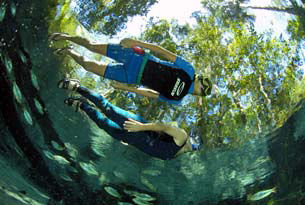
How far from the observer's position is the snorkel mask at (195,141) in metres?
3.35

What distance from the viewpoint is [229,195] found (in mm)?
4066

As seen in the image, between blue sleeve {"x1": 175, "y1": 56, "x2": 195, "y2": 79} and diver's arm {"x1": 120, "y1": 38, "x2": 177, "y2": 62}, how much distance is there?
5 cm

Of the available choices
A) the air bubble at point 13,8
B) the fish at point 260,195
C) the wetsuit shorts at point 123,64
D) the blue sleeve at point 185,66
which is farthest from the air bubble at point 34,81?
the fish at point 260,195

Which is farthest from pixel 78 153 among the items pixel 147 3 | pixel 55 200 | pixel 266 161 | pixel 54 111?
pixel 266 161

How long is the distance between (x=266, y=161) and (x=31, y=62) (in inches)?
124

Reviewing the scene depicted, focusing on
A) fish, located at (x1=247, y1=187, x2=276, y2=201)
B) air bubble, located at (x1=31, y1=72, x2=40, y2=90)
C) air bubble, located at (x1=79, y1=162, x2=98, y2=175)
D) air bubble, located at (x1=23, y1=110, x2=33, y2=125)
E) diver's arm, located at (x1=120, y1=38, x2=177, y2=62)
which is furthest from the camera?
fish, located at (x1=247, y1=187, x2=276, y2=201)

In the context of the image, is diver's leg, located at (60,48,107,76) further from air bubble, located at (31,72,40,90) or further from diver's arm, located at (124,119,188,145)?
diver's arm, located at (124,119,188,145)

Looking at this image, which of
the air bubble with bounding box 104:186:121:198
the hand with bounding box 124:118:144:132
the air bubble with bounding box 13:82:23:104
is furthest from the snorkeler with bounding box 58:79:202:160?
the air bubble with bounding box 104:186:121:198

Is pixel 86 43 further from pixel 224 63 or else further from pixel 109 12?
pixel 224 63

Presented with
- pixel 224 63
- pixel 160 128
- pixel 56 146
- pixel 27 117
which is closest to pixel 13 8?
pixel 27 117

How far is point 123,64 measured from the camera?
3123 mm

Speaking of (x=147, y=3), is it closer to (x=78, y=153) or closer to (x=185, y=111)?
(x=185, y=111)

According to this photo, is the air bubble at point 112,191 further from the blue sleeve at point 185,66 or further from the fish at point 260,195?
the blue sleeve at point 185,66

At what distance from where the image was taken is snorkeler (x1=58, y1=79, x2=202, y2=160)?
10.6ft
